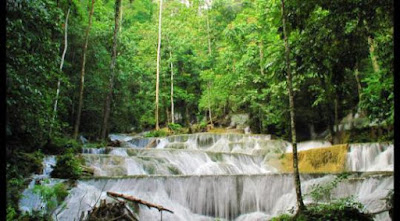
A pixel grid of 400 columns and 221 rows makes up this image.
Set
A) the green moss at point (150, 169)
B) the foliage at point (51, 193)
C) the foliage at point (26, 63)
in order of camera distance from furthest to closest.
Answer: the green moss at point (150, 169) < the foliage at point (51, 193) < the foliage at point (26, 63)

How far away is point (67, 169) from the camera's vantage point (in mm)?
9344

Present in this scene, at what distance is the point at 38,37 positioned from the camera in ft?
18.6

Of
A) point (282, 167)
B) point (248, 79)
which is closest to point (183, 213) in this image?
point (282, 167)

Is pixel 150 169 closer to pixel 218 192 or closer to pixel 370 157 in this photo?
pixel 218 192

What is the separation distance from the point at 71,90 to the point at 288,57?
1441cm

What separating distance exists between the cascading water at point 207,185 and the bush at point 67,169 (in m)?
0.90

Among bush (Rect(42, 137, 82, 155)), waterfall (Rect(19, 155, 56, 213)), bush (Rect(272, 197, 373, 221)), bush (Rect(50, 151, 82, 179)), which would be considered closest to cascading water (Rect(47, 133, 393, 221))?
waterfall (Rect(19, 155, 56, 213))

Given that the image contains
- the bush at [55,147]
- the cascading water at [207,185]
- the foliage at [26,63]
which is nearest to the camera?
the foliage at [26,63]

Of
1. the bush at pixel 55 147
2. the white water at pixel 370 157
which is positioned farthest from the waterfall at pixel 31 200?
the white water at pixel 370 157

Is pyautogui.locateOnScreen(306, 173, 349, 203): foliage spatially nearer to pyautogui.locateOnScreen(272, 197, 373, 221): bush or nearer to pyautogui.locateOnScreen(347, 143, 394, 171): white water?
pyautogui.locateOnScreen(272, 197, 373, 221): bush

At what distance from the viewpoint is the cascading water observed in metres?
8.27

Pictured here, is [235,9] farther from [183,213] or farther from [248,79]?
[183,213]

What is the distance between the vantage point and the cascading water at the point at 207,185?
Answer: 827 cm

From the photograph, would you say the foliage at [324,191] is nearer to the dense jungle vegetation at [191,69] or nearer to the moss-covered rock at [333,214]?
the moss-covered rock at [333,214]
